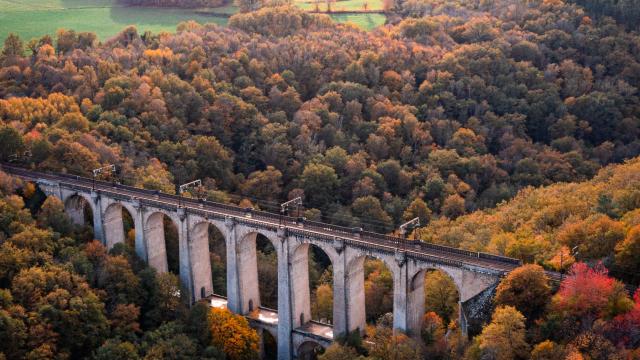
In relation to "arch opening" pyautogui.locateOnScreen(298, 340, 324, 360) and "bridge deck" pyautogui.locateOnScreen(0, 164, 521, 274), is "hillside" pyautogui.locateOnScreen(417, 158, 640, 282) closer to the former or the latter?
"bridge deck" pyautogui.locateOnScreen(0, 164, 521, 274)

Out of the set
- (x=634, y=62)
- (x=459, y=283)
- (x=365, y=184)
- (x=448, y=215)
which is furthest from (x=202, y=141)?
(x=634, y=62)

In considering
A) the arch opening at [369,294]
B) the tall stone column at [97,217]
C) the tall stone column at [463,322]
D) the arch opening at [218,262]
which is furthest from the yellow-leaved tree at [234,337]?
the tall stone column at [463,322]

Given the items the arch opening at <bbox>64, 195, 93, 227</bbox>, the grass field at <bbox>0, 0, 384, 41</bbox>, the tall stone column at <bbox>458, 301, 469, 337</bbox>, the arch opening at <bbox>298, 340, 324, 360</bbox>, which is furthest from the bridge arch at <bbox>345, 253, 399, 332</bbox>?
the grass field at <bbox>0, 0, 384, 41</bbox>

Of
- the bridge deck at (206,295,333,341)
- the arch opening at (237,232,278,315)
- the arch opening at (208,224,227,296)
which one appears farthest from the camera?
the arch opening at (208,224,227,296)

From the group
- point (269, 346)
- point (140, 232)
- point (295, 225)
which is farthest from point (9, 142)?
point (269, 346)

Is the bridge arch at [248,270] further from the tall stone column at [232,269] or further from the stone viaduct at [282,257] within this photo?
the tall stone column at [232,269]

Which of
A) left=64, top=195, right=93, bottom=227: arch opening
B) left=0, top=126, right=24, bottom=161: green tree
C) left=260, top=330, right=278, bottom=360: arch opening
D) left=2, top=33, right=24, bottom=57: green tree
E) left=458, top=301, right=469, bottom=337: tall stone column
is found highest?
left=2, top=33, right=24, bottom=57: green tree

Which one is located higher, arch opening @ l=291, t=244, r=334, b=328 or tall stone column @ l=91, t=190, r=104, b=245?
tall stone column @ l=91, t=190, r=104, b=245
